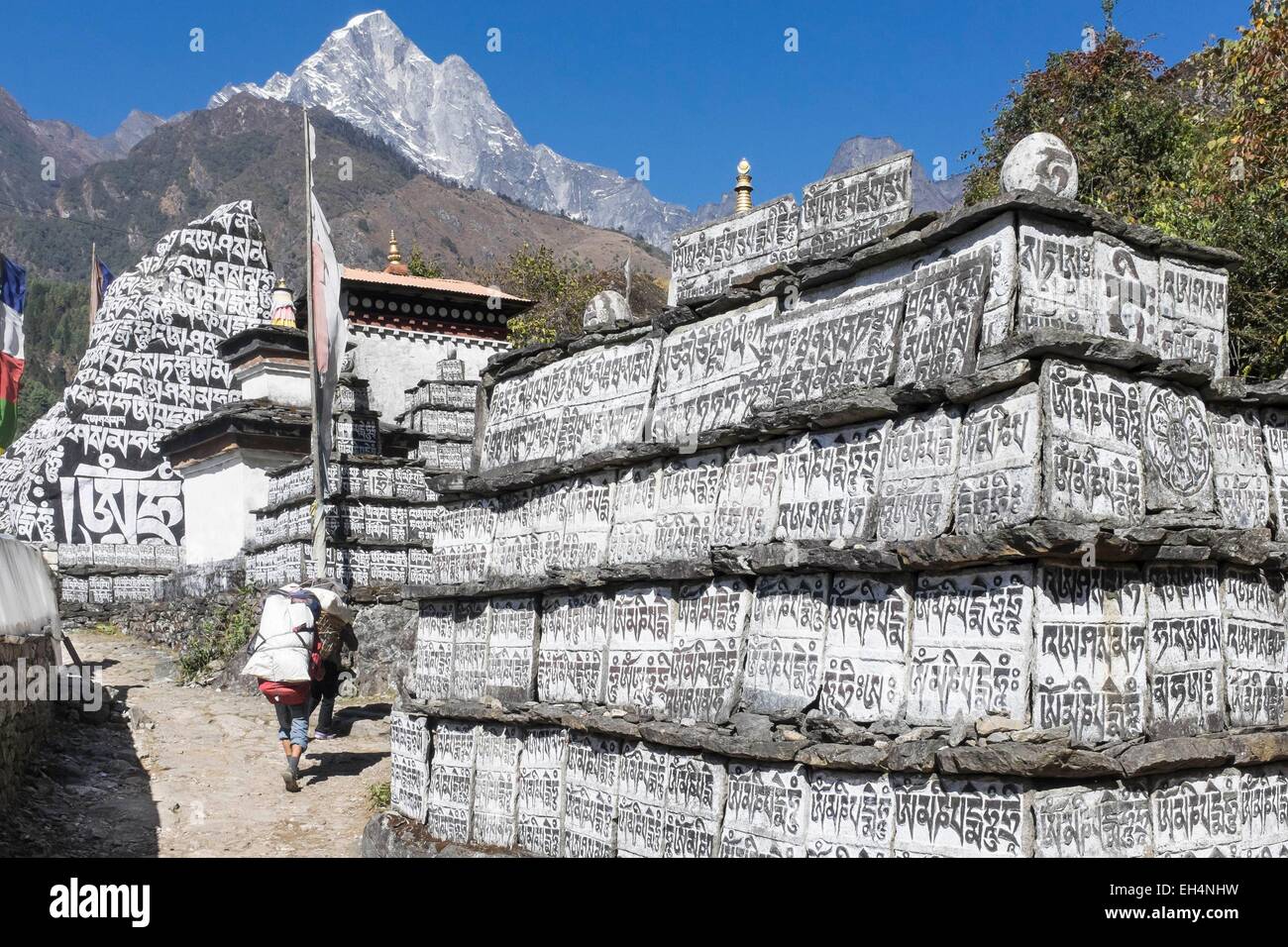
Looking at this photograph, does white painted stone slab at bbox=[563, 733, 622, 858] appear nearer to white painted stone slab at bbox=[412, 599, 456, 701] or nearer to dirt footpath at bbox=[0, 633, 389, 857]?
white painted stone slab at bbox=[412, 599, 456, 701]

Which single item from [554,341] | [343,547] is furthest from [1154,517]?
[343,547]

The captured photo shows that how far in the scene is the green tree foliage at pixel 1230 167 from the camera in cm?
1390

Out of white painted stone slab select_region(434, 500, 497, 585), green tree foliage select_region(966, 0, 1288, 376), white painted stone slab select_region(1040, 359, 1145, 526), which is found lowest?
white painted stone slab select_region(434, 500, 497, 585)

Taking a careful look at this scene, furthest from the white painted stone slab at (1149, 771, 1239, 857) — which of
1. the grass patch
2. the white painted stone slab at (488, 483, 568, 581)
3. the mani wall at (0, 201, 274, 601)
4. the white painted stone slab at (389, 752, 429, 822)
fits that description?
the mani wall at (0, 201, 274, 601)

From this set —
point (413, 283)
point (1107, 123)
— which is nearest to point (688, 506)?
point (1107, 123)

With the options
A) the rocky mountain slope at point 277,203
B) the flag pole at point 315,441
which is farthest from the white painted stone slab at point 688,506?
the rocky mountain slope at point 277,203

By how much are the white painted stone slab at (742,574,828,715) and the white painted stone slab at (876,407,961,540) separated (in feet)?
2.02

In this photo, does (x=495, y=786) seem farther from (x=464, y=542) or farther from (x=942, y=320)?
(x=942, y=320)

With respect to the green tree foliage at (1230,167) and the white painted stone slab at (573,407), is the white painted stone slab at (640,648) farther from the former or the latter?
the green tree foliage at (1230,167)

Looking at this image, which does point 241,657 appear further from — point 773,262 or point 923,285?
Result: point 923,285

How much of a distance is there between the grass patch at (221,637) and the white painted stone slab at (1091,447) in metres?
15.1

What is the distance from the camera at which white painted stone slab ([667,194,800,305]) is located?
842 centimetres
